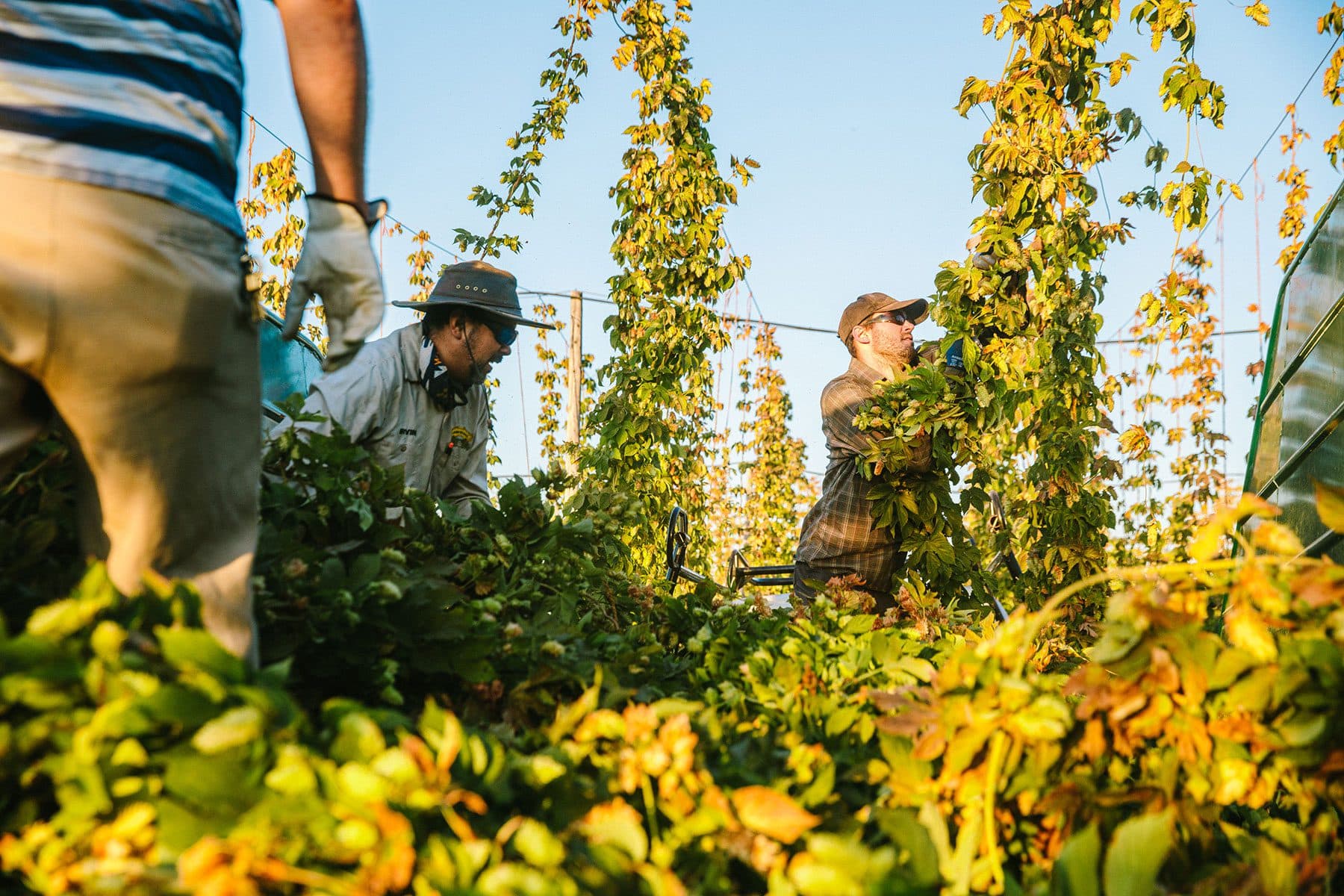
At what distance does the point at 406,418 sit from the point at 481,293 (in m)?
0.58

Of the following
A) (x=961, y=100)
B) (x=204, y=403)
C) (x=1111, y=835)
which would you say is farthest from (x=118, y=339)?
(x=961, y=100)

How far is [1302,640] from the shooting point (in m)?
1.04

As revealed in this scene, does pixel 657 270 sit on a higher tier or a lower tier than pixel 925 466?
higher

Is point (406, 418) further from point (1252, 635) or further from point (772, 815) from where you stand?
point (1252, 635)

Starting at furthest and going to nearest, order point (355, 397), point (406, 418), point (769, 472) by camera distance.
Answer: point (769, 472), point (406, 418), point (355, 397)

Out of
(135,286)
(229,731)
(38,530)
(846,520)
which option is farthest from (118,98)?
(846,520)

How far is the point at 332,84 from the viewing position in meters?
1.41

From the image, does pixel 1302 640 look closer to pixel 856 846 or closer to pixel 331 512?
pixel 856 846

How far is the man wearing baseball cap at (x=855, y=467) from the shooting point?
4730 millimetres

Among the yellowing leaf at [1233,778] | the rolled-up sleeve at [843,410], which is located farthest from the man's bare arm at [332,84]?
the rolled-up sleeve at [843,410]

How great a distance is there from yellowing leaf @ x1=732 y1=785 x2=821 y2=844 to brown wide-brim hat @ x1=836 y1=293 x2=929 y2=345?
4.35 meters

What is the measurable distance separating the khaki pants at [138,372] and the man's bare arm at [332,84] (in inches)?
9.7

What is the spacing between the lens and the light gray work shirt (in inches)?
136

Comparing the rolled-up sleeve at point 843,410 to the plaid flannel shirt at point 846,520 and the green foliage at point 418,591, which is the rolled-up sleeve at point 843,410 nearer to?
the plaid flannel shirt at point 846,520
